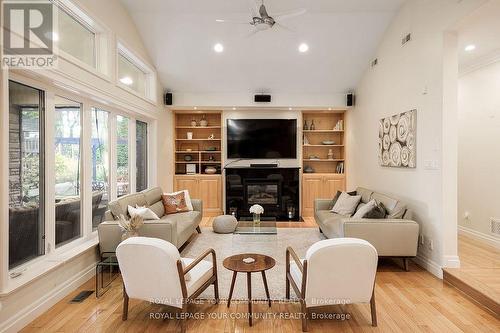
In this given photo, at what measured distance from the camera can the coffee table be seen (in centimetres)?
437

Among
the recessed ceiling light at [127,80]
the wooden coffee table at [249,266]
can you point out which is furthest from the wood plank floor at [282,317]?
the recessed ceiling light at [127,80]

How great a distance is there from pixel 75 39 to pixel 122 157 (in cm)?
205

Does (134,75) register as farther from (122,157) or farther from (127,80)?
(122,157)

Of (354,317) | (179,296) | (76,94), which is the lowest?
(354,317)

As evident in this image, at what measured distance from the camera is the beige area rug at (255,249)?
3.16 m

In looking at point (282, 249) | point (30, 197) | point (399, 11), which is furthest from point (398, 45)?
point (30, 197)

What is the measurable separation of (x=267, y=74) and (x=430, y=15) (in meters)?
3.15

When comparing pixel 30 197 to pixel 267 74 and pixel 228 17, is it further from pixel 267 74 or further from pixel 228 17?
pixel 267 74

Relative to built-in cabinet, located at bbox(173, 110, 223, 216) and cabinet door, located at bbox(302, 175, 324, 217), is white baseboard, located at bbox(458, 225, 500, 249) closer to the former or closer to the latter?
cabinet door, located at bbox(302, 175, 324, 217)

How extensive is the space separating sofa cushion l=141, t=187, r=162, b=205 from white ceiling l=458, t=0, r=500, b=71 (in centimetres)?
496

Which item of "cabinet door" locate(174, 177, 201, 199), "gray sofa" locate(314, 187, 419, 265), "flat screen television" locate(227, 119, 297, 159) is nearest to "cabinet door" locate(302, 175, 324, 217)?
"flat screen television" locate(227, 119, 297, 159)

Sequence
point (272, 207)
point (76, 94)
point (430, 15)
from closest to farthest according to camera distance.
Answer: point (76, 94) < point (430, 15) < point (272, 207)

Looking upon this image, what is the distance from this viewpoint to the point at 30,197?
2.88m

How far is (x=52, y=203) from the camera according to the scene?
3.13 meters
